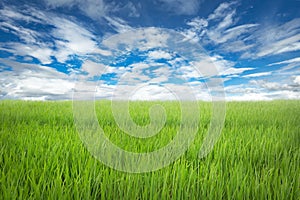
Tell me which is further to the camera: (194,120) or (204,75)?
(194,120)

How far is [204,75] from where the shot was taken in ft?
9.41

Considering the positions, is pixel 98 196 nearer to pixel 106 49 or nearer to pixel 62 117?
pixel 106 49

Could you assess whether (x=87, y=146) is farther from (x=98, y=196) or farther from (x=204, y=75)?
(x=204, y=75)

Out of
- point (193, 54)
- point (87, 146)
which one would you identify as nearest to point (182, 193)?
point (87, 146)

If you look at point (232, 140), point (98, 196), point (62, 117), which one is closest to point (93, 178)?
point (98, 196)

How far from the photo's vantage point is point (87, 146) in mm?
2324

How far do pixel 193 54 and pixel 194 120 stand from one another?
1.64 metres

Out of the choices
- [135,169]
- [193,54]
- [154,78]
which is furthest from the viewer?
[154,78]

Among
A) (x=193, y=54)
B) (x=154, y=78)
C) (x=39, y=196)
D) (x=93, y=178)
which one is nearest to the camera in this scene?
(x=39, y=196)

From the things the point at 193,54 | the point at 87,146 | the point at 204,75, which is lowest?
the point at 87,146

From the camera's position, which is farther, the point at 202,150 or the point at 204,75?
the point at 204,75

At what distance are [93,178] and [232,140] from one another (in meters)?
1.86

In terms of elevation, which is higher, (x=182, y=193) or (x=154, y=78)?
(x=154, y=78)

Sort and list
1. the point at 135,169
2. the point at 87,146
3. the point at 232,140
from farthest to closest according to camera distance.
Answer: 1. the point at 232,140
2. the point at 87,146
3. the point at 135,169
